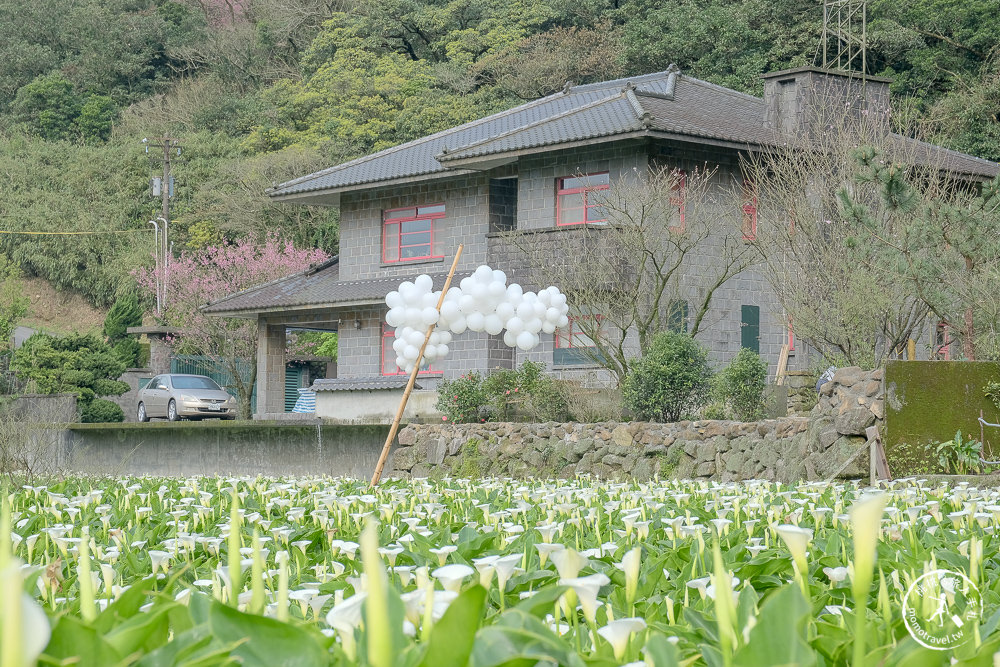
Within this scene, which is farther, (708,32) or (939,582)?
(708,32)

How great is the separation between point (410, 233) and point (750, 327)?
9178mm

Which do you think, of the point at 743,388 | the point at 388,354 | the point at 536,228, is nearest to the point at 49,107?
the point at 388,354

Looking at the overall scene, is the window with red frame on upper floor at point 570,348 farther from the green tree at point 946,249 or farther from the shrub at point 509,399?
the green tree at point 946,249

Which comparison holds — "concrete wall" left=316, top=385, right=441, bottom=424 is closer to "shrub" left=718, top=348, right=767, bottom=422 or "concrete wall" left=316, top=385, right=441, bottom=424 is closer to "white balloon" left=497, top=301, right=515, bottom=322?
"shrub" left=718, top=348, right=767, bottom=422

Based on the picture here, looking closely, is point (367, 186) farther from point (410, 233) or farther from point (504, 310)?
point (504, 310)

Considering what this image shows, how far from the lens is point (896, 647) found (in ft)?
6.34

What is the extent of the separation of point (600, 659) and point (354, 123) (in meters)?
46.1

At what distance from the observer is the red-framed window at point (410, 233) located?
28703mm

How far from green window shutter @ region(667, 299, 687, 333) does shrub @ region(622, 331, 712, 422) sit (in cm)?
371

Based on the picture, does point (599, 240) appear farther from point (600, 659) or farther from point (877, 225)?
point (600, 659)

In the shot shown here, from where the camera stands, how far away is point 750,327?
84.3ft

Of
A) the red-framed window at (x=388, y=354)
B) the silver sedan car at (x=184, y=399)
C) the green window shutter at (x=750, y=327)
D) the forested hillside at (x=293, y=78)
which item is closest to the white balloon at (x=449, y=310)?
the green window shutter at (x=750, y=327)

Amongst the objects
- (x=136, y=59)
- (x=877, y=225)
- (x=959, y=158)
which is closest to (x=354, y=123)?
(x=136, y=59)

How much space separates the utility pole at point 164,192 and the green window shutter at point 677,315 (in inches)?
998
